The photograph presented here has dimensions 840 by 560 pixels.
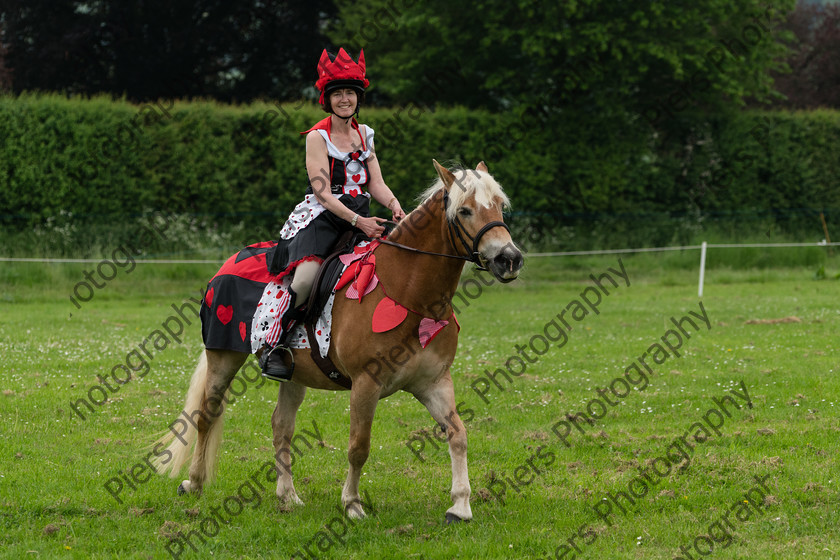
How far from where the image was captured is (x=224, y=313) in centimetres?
641

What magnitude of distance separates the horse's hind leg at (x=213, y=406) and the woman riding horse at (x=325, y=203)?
0.58m

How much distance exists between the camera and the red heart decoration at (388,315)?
18.0ft

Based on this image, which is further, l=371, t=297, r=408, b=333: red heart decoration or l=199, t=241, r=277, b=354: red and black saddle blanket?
l=199, t=241, r=277, b=354: red and black saddle blanket

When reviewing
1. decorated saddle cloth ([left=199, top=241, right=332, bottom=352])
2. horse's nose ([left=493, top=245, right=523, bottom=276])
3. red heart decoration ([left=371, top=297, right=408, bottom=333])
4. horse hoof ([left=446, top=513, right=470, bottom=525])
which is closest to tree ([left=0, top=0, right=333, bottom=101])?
decorated saddle cloth ([left=199, top=241, right=332, bottom=352])

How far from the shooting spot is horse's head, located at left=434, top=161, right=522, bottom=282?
491cm

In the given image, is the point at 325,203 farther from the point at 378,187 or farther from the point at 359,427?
the point at 359,427

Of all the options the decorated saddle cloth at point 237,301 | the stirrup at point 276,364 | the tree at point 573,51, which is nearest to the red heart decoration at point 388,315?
the stirrup at point 276,364

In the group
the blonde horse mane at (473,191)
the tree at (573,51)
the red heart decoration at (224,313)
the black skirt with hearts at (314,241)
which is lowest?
the red heart decoration at (224,313)

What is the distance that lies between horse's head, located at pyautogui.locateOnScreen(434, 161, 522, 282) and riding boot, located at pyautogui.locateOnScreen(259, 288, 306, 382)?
132 centimetres

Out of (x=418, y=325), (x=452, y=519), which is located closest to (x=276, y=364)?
(x=418, y=325)

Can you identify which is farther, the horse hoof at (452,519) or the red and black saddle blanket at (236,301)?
the red and black saddle blanket at (236,301)

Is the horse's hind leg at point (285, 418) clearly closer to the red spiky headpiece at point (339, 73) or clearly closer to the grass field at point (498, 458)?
the grass field at point (498, 458)

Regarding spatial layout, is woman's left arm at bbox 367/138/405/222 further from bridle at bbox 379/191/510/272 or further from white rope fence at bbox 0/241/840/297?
white rope fence at bbox 0/241/840/297

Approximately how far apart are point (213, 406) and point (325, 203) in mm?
1985
